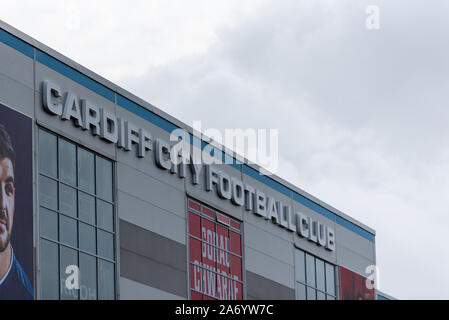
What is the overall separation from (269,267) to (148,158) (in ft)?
36.2

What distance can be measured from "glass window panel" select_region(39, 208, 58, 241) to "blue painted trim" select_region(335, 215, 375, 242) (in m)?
25.2

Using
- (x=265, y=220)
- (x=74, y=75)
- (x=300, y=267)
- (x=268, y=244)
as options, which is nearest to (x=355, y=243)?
(x=300, y=267)

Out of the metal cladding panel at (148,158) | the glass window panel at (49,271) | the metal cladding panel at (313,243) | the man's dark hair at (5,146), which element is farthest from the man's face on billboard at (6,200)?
the metal cladding panel at (313,243)

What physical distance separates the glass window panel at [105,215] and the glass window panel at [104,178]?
28 centimetres

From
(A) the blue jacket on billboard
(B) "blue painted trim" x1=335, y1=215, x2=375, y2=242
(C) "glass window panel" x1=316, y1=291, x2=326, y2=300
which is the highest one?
(B) "blue painted trim" x1=335, y1=215, x2=375, y2=242

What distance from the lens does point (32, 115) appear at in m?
36.5

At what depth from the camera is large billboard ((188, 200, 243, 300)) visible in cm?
4503

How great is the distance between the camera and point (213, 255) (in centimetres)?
4662

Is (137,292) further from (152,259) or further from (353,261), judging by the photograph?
(353,261)

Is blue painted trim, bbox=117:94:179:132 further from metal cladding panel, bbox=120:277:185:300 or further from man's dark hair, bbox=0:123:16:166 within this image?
man's dark hair, bbox=0:123:16:166

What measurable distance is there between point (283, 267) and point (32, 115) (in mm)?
19641

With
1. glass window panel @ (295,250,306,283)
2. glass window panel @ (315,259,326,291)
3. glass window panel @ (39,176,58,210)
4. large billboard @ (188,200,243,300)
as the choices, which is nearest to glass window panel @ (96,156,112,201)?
glass window panel @ (39,176,58,210)
